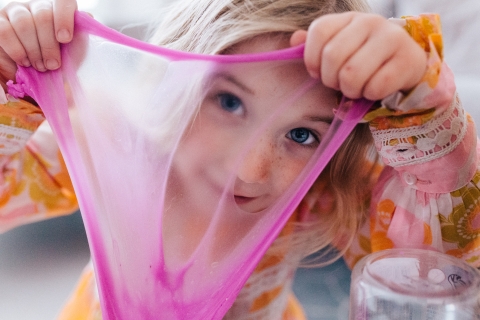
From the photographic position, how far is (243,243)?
0.34 m

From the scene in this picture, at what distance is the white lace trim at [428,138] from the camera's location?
361 mm

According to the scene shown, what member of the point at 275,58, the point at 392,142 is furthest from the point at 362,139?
the point at 275,58

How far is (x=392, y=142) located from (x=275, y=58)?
134mm

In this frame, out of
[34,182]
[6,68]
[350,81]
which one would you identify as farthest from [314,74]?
[34,182]

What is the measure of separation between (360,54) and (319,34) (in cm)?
3

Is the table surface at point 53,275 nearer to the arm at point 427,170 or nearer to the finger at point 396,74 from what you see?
the arm at point 427,170

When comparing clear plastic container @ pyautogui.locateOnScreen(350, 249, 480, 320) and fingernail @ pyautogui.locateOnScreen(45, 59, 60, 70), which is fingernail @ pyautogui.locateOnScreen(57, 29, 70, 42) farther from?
clear plastic container @ pyautogui.locateOnScreen(350, 249, 480, 320)

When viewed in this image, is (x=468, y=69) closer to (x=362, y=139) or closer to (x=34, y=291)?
(x=362, y=139)

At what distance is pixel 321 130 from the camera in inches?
13.6

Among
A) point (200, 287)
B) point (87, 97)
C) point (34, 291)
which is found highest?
point (87, 97)

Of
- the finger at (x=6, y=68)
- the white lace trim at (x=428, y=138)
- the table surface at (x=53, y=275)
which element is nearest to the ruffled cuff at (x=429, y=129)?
the white lace trim at (x=428, y=138)

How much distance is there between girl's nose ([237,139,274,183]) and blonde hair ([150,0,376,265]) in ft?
0.26

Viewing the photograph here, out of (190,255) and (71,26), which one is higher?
(71,26)

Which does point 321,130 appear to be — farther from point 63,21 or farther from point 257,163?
point 63,21
